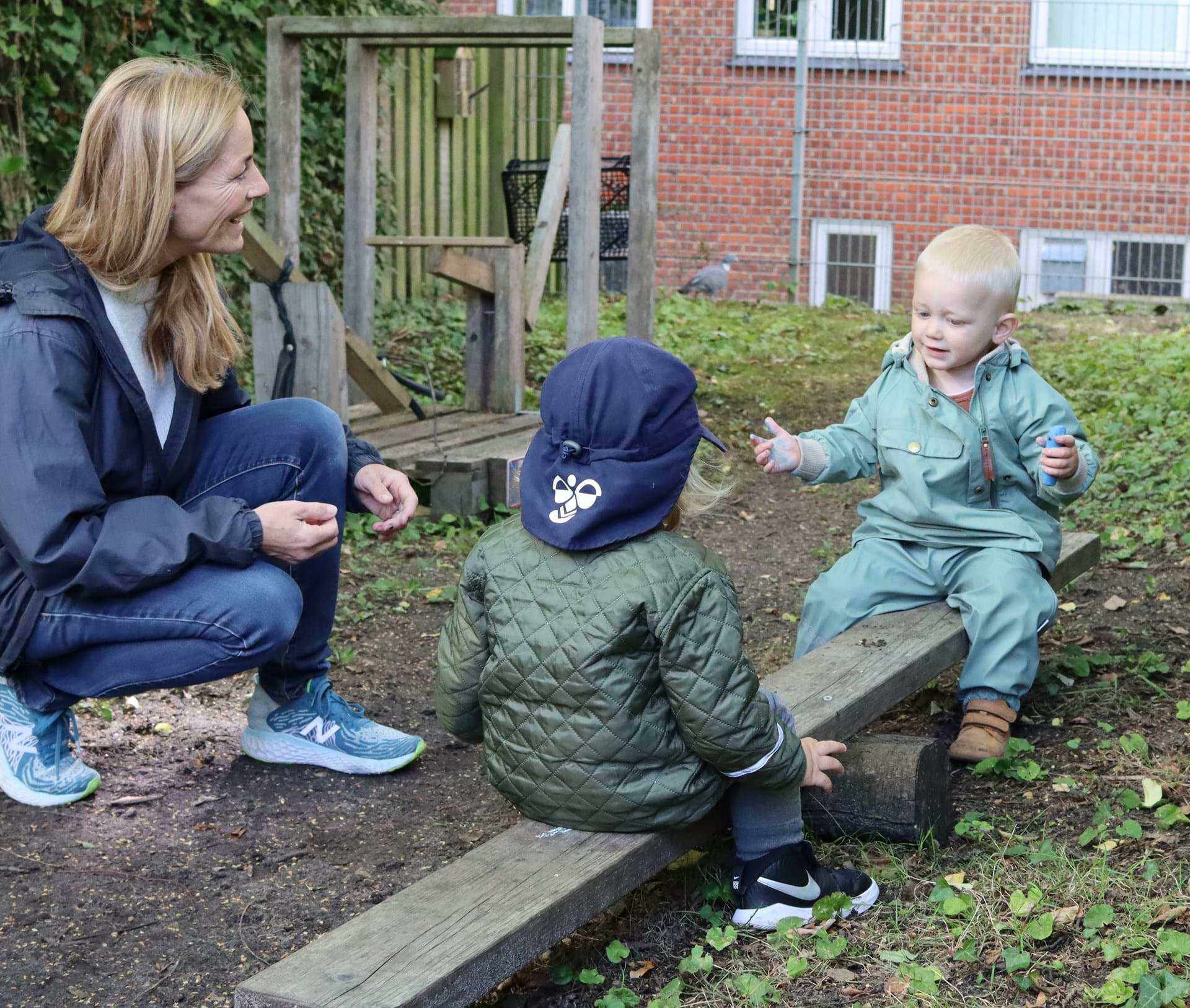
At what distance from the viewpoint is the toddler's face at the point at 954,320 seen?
10.5 feet

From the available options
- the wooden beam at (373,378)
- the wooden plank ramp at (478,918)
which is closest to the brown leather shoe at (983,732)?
the wooden plank ramp at (478,918)

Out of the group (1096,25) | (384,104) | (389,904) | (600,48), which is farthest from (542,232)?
(1096,25)

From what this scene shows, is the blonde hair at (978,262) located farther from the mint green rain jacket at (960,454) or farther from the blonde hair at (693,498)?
the blonde hair at (693,498)

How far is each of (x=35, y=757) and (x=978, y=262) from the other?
7.39 feet

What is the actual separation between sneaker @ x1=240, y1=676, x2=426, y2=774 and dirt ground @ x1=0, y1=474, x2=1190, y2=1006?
36 mm

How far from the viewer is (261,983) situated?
1.80 metres

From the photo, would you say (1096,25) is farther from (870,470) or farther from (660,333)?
(870,470)

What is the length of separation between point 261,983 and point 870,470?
208 cm

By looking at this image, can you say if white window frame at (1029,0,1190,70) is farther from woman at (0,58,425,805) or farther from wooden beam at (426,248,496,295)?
woman at (0,58,425,805)

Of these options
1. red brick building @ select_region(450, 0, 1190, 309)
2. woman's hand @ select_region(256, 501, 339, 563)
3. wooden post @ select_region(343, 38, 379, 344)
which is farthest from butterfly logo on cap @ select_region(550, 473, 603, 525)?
red brick building @ select_region(450, 0, 1190, 309)

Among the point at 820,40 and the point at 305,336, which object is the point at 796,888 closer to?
the point at 305,336

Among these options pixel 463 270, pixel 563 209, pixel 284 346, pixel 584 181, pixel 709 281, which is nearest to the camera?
pixel 284 346

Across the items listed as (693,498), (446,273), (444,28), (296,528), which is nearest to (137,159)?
(296,528)

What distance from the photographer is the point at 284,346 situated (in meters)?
4.92
